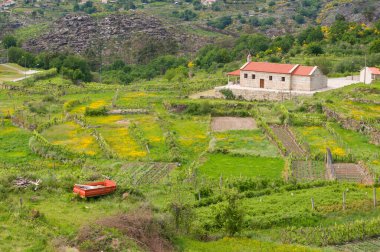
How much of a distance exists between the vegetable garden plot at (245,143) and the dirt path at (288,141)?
98 cm

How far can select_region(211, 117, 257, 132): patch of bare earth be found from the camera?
149ft

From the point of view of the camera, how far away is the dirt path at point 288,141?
37559mm

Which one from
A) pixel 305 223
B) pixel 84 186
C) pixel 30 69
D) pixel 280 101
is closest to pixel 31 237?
pixel 84 186

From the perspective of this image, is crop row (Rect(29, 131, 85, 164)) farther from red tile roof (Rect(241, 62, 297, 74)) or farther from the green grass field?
red tile roof (Rect(241, 62, 297, 74))

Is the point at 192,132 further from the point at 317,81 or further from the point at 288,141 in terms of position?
the point at 317,81

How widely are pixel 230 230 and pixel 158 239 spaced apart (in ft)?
11.1

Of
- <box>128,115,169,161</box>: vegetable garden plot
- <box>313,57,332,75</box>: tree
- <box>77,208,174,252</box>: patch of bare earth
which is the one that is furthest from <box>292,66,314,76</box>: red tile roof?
<box>77,208,174,252</box>: patch of bare earth

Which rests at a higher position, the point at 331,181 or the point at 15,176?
the point at 15,176

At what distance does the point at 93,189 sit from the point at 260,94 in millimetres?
34958

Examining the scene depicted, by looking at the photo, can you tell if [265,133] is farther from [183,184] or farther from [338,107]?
[183,184]

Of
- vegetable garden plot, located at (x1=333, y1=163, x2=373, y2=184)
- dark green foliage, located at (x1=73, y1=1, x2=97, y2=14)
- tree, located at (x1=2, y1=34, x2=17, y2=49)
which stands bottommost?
vegetable garden plot, located at (x1=333, y1=163, x2=373, y2=184)

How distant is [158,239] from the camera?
20.6 meters

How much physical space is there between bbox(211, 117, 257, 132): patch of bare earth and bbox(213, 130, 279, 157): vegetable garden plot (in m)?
1.56

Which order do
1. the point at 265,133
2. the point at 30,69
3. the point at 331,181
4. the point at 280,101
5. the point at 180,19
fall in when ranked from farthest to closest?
the point at 180,19, the point at 30,69, the point at 280,101, the point at 265,133, the point at 331,181
